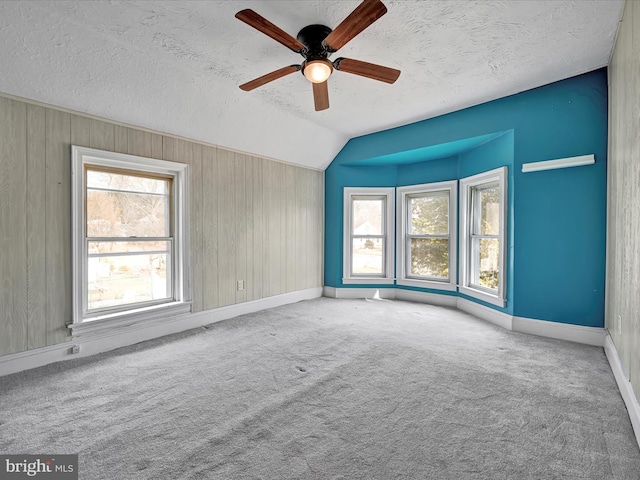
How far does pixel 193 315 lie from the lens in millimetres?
3730

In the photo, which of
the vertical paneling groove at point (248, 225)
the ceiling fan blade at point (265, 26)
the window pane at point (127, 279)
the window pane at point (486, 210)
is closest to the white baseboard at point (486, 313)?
the window pane at point (486, 210)

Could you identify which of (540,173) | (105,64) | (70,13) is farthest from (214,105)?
(540,173)

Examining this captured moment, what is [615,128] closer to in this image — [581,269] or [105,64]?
[581,269]

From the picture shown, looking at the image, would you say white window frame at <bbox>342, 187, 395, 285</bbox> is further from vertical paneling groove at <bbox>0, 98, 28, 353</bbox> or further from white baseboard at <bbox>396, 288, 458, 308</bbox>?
vertical paneling groove at <bbox>0, 98, 28, 353</bbox>

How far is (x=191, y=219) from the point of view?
3.71m

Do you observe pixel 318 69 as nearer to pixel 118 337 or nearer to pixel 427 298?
pixel 118 337

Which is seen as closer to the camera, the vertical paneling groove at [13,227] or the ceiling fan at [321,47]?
the ceiling fan at [321,47]

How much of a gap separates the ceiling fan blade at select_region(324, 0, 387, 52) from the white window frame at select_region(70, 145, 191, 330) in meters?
2.35

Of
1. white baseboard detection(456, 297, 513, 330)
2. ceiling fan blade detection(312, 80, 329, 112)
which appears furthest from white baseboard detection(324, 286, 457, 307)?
ceiling fan blade detection(312, 80, 329, 112)

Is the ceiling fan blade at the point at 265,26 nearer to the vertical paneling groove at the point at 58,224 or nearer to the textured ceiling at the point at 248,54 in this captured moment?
the textured ceiling at the point at 248,54

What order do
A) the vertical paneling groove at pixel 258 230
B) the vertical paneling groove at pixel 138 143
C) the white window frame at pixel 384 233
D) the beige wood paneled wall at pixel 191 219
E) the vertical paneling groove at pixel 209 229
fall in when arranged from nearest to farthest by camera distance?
Result: the beige wood paneled wall at pixel 191 219 < the vertical paneling groove at pixel 138 143 < the vertical paneling groove at pixel 209 229 < the vertical paneling groove at pixel 258 230 < the white window frame at pixel 384 233

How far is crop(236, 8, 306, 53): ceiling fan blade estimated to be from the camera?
1801 mm

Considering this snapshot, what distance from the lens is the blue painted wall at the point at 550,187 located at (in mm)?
3027

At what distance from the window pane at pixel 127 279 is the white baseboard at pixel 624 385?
4.08 m
